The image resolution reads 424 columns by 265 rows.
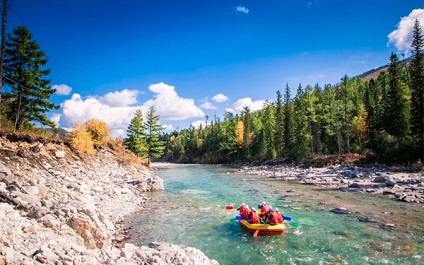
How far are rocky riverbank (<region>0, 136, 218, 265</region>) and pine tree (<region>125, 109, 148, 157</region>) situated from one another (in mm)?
34190

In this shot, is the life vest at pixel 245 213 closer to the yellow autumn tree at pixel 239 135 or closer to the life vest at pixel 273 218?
the life vest at pixel 273 218

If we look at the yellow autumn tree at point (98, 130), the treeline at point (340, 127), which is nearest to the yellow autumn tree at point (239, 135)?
the treeline at point (340, 127)

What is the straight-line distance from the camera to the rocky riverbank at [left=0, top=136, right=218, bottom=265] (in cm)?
723

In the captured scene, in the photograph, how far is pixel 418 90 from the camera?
1406 inches

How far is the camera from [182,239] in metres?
13.3

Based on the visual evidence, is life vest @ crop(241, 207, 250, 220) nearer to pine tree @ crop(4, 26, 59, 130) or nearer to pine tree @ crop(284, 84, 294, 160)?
pine tree @ crop(4, 26, 59, 130)

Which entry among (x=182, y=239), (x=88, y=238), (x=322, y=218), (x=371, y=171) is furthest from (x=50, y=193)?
(x=371, y=171)

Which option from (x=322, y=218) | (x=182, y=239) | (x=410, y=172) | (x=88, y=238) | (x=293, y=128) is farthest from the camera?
(x=293, y=128)

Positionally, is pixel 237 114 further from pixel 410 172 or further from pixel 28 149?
pixel 28 149

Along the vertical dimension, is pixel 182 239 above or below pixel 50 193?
below

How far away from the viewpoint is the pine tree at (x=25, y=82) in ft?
80.9

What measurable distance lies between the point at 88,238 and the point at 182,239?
473cm

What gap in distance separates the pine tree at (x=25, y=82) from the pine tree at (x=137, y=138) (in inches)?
1065

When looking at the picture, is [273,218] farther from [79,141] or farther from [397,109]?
[397,109]
